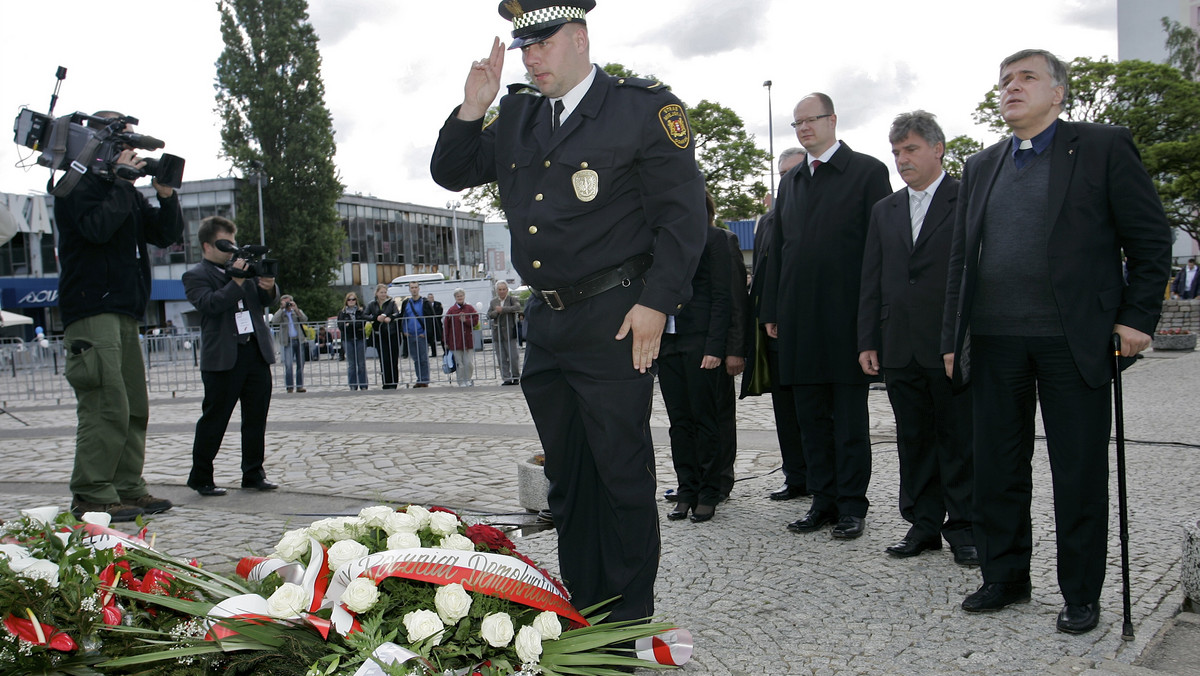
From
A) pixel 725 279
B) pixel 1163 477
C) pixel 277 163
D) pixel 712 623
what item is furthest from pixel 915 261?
pixel 277 163

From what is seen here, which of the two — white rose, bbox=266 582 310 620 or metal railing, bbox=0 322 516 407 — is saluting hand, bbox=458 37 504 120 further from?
metal railing, bbox=0 322 516 407

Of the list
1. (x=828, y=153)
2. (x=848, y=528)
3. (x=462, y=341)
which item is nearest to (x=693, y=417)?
(x=848, y=528)

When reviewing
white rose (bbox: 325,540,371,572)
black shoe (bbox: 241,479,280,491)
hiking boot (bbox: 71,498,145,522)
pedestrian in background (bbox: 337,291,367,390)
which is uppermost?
pedestrian in background (bbox: 337,291,367,390)

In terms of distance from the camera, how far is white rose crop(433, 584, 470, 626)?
8.68ft

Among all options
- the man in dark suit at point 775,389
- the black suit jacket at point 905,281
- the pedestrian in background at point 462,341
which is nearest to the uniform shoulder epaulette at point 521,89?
the black suit jacket at point 905,281

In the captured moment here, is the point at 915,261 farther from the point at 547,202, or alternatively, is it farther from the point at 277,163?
the point at 277,163

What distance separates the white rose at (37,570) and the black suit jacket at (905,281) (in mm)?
3627

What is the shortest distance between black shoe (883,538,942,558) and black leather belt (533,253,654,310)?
2.11 m

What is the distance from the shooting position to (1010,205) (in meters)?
3.64

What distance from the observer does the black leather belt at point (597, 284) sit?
10.2 ft

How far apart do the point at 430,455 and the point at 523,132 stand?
5236 mm

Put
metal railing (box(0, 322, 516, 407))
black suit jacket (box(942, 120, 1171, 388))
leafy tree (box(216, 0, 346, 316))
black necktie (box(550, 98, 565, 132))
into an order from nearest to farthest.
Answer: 1. black necktie (box(550, 98, 565, 132))
2. black suit jacket (box(942, 120, 1171, 388))
3. metal railing (box(0, 322, 516, 407))
4. leafy tree (box(216, 0, 346, 316))

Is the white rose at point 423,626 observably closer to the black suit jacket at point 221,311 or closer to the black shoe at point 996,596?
the black shoe at point 996,596

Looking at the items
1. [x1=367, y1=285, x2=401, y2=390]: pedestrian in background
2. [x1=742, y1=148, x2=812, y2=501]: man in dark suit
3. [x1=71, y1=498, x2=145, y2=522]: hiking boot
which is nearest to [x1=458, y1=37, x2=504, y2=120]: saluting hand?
[x1=742, y1=148, x2=812, y2=501]: man in dark suit
